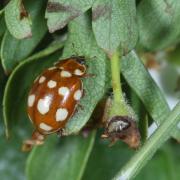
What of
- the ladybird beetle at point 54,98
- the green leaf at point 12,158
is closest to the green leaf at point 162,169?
the green leaf at point 12,158

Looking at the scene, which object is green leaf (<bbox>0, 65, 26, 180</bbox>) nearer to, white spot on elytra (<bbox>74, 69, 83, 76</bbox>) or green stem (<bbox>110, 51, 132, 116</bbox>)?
white spot on elytra (<bbox>74, 69, 83, 76</bbox>)

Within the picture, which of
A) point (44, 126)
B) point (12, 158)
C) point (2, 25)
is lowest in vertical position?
point (12, 158)

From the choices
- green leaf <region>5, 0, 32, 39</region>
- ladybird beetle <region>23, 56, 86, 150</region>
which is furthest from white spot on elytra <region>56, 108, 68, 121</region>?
green leaf <region>5, 0, 32, 39</region>

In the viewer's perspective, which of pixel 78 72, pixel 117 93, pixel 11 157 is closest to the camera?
pixel 117 93

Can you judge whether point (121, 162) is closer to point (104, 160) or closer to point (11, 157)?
point (104, 160)

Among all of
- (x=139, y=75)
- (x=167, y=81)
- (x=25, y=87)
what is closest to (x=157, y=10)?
(x=139, y=75)

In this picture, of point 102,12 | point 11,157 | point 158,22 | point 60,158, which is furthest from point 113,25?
point 11,157

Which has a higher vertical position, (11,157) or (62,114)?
(62,114)
